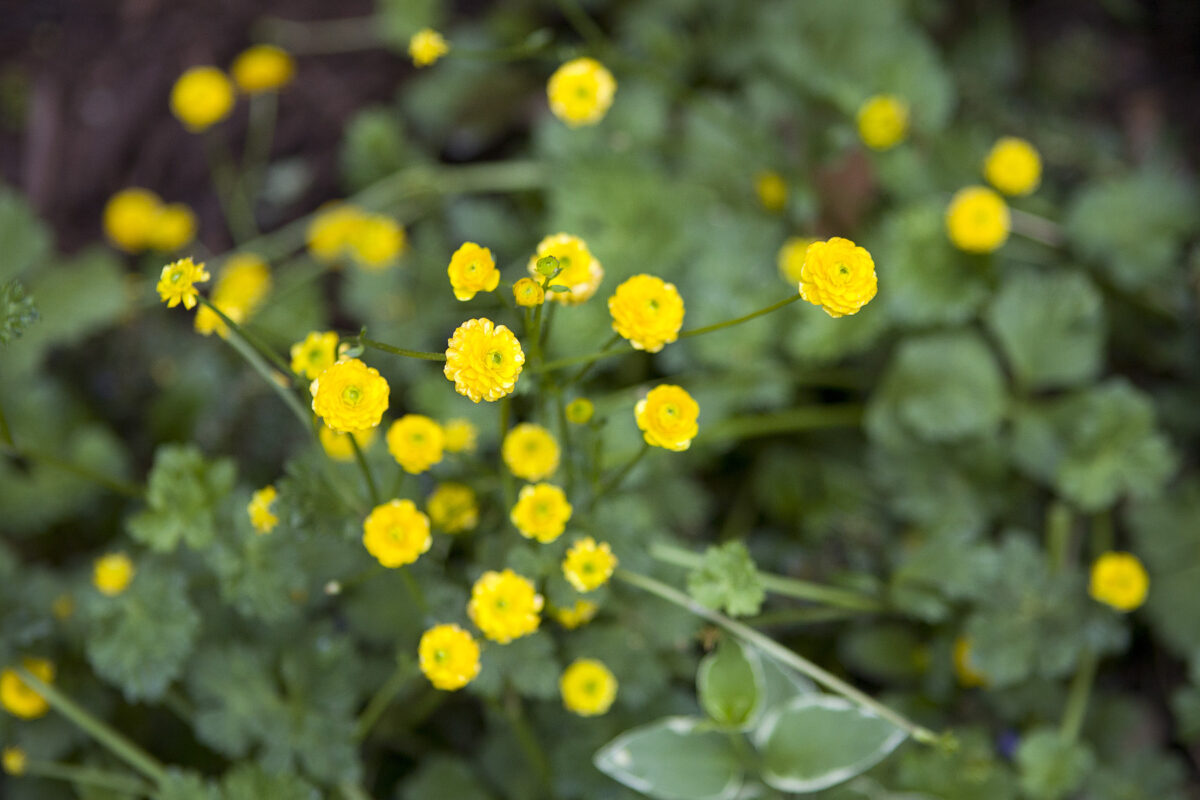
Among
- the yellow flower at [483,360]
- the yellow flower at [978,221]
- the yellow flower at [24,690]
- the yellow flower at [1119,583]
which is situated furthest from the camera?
the yellow flower at [978,221]

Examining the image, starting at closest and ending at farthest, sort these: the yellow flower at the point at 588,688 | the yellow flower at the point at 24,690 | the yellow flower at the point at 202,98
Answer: the yellow flower at the point at 588,688 → the yellow flower at the point at 24,690 → the yellow flower at the point at 202,98

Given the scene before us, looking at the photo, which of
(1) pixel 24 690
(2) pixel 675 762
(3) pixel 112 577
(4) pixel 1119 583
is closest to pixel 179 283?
(3) pixel 112 577

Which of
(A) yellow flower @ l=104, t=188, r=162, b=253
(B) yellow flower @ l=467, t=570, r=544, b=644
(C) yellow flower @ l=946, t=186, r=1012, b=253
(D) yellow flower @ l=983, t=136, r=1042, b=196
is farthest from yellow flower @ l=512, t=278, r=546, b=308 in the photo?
(A) yellow flower @ l=104, t=188, r=162, b=253

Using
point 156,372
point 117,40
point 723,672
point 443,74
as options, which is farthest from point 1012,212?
point 117,40

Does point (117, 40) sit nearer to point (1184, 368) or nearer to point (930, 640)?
point (930, 640)

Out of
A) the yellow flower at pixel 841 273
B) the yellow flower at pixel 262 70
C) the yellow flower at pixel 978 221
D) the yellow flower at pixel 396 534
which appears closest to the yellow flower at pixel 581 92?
the yellow flower at pixel 841 273

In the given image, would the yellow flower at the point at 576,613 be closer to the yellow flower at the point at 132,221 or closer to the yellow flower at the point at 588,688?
the yellow flower at the point at 588,688
